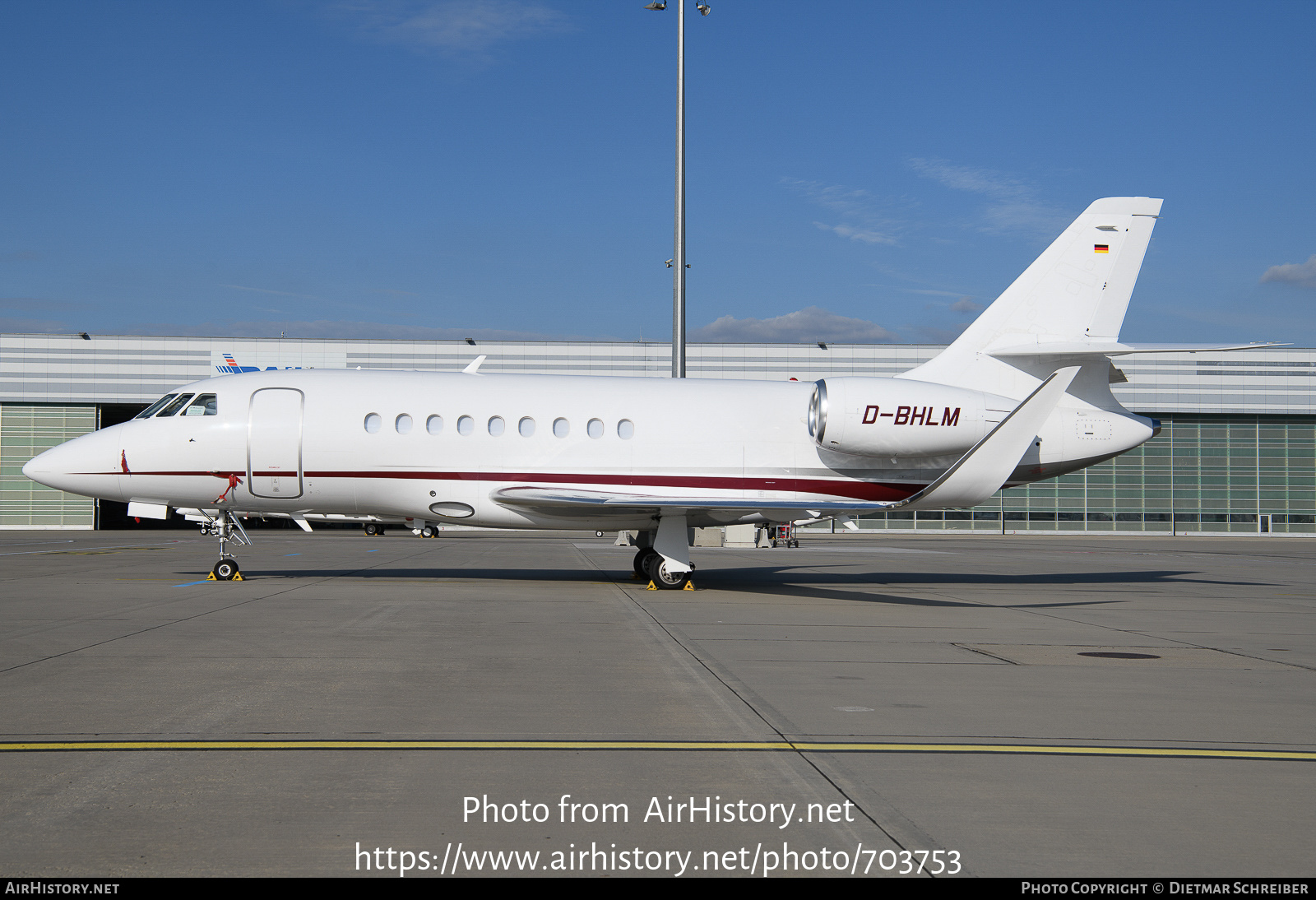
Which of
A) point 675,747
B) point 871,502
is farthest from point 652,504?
point 675,747

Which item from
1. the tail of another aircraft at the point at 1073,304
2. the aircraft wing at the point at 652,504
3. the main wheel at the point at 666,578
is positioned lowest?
the main wheel at the point at 666,578

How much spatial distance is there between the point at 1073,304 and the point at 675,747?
16460mm

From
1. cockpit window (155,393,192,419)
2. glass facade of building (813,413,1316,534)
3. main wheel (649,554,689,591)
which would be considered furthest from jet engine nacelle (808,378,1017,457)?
glass facade of building (813,413,1316,534)

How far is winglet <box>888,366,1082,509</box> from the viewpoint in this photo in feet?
53.0

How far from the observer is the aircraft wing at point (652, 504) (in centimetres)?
1753

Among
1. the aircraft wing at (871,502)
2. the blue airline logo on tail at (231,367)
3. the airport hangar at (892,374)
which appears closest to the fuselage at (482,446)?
the aircraft wing at (871,502)

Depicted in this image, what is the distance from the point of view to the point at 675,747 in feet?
21.1

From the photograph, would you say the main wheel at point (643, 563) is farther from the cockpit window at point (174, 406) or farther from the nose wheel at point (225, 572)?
the cockpit window at point (174, 406)

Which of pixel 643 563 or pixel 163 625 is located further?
pixel 643 563

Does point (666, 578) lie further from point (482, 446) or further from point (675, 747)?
point (675, 747)

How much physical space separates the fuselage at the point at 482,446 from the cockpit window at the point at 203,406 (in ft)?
0.10

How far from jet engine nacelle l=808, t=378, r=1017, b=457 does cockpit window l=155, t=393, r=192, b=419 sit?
452 inches

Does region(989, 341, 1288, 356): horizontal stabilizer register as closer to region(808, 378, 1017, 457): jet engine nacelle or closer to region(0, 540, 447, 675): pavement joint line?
region(808, 378, 1017, 457): jet engine nacelle
